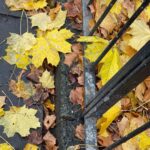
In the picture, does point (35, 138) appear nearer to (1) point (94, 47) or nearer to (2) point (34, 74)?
(2) point (34, 74)

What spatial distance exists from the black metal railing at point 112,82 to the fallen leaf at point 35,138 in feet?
0.86

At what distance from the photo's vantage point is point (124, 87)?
1.59 m

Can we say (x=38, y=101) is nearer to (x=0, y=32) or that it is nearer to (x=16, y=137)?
(x=16, y=137)

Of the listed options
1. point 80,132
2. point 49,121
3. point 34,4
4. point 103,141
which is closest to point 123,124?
point 103,141

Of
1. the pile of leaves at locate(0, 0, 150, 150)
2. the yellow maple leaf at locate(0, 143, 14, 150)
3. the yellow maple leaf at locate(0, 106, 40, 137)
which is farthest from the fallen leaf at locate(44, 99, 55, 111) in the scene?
the yellow maple leaf at locate(0, 143, 14, 150)

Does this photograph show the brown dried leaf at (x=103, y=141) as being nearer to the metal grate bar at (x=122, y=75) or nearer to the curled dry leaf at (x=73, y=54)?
the metal grate bar at (x=122, y=75)

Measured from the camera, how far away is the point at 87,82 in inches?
82.0

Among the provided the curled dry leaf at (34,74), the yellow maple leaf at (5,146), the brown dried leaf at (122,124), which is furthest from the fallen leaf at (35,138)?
the brown dried leaf at (122,124)

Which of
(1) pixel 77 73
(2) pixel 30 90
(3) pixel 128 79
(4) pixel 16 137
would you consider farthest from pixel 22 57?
(3) pixel 128 79

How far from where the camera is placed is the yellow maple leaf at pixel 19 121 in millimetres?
1919

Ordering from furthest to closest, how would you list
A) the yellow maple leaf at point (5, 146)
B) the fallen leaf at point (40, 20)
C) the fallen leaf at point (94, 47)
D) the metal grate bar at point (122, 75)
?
1. the fallen leaf at point (40, 20)
2. the fallen leaf at point (94, 47)
3. the yellow maple leaf at point (5, 146)
4. the metal grate bar at point (122, 75)

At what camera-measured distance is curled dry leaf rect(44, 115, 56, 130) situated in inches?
79.7

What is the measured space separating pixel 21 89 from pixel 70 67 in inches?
12.8

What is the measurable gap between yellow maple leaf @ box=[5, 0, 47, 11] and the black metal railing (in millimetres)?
288
